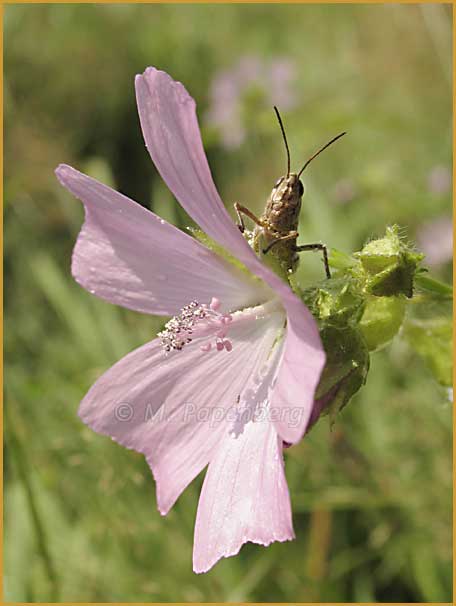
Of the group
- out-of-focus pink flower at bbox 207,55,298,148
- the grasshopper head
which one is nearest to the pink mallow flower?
the grasshopper head

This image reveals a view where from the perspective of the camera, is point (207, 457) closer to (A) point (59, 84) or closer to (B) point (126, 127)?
(B) point (126, 127)

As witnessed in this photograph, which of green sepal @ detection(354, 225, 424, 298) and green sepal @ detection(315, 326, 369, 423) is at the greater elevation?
green sepal @ detection(354, 225, 424, 298)

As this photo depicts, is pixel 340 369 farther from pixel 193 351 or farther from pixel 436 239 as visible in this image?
pixel 436 239

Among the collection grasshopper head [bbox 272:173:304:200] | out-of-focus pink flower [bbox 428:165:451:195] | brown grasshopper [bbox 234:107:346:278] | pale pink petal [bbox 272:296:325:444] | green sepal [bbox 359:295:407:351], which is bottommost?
out-of-focus pink flower [bbox 428:165:451:195]

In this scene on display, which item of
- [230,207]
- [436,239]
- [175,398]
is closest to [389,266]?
[175,398]

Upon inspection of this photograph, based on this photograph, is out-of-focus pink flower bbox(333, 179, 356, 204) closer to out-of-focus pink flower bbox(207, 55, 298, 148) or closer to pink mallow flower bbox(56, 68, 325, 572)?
out-of-focus pink flower bbox(207, 55, 298, 148)

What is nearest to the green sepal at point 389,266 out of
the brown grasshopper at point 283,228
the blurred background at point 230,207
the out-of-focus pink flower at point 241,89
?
the brown grasshopper at point 283,228

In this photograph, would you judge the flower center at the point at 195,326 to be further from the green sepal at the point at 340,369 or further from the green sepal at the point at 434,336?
the green sepal at the point at 434,336
